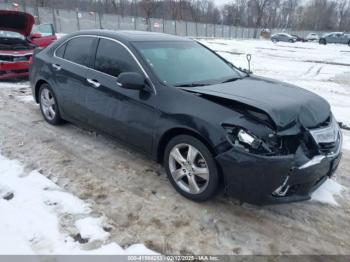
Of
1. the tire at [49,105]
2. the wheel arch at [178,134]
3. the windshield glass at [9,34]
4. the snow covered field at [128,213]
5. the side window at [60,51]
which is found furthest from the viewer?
the windshield glass at [9,34]

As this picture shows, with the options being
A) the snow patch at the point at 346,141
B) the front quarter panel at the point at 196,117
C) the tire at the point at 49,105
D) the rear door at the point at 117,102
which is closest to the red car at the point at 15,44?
the tire at the point at 49,105

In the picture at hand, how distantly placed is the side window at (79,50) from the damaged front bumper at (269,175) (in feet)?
8.40

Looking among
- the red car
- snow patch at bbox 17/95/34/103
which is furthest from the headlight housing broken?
the red car

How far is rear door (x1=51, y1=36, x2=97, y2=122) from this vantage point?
4.39 meters

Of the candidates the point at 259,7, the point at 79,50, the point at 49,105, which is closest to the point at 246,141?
the point at 79,50

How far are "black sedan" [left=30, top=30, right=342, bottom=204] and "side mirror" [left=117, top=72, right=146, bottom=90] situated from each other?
0.04ft

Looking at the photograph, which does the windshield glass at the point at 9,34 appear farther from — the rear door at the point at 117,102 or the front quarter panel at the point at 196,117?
the front quarter panel at the point at 196,117

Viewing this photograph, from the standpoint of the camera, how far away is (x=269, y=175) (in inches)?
109

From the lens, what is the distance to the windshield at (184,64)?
369 centimetres

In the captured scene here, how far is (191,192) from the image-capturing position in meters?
3.33

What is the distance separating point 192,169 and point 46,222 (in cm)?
145

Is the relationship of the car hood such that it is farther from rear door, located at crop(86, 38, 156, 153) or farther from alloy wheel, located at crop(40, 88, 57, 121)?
alloy wheel, located at crop(40, 88, 57, 121)

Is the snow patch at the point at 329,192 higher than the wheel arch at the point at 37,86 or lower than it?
lower

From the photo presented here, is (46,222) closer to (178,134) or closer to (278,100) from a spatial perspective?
(178,134)
